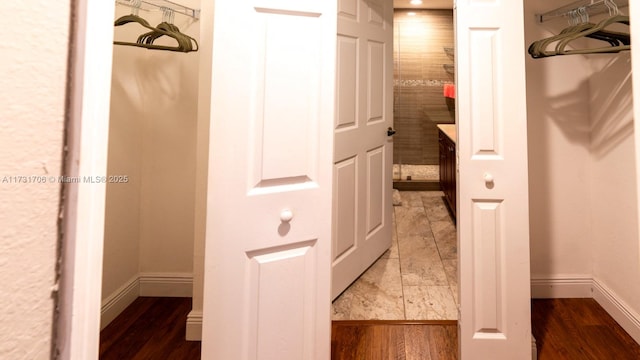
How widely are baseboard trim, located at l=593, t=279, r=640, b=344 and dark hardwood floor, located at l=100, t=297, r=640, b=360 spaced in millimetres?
31

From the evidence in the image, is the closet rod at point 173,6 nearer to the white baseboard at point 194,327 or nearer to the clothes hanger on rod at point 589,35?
the white baseboard at point 194,327

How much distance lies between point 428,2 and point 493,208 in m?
4.48

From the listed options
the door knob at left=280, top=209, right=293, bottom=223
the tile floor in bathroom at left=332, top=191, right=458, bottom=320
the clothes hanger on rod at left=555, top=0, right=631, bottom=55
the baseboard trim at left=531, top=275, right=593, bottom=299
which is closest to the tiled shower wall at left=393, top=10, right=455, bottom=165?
the tile floor in bathroom at left=332, top=191, right=458, bottom=320

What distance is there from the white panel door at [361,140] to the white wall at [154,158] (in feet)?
3.10

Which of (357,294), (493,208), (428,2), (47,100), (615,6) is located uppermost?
(428,2)

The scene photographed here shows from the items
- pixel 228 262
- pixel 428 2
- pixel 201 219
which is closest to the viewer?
pixel 228 262

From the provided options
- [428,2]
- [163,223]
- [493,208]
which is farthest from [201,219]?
[428,2]

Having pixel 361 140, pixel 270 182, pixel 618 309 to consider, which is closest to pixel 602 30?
pixel 361 140

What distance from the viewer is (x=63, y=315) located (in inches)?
17.8

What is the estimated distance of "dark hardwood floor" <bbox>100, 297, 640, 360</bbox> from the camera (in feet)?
6.04

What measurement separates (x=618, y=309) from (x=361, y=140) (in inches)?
70.4

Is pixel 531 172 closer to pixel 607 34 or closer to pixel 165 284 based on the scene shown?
pixel 607 34

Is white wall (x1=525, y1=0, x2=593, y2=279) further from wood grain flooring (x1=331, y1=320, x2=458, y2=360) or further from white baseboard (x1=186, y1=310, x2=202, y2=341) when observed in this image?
white baseboard (x1=186, y1=310, x2=202, y2=341)

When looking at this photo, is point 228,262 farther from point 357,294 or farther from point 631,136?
point 631,136
